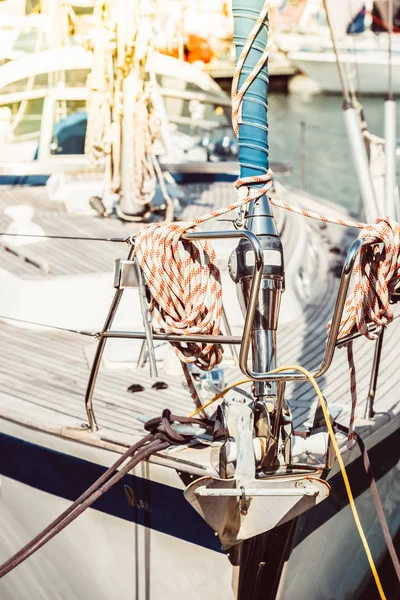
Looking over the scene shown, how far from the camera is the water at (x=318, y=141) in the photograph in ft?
62.1

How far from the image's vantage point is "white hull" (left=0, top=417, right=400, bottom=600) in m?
3.79

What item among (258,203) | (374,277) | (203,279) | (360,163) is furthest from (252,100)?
(360,163)

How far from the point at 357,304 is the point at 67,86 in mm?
5465

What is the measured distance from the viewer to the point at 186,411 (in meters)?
4.32

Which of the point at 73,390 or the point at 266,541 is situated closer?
the point at 266,541

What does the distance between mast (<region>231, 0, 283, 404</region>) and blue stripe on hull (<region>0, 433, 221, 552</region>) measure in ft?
2.26

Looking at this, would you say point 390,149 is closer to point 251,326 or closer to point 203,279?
point 203,279

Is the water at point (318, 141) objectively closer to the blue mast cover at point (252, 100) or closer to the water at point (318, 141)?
the water at point (318, 141)

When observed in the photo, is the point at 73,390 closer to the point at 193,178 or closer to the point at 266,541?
the point at 266,541

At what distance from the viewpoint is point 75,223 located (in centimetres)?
659

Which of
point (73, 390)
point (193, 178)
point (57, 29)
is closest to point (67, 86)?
point (57, 29)

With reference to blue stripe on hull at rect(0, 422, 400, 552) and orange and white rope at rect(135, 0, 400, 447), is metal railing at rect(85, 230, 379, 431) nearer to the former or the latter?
orange and white rope at rect(135, 0, 400, 447)

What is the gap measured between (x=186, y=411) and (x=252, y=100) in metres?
1.67

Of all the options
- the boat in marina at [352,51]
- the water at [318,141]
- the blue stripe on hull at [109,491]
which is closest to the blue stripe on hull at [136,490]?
the blue stripe on hull at [109,491]
